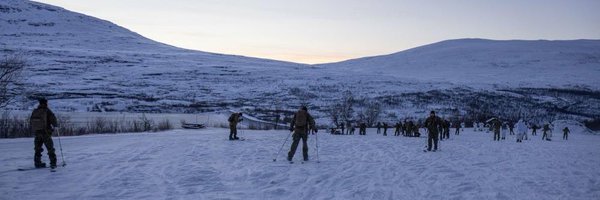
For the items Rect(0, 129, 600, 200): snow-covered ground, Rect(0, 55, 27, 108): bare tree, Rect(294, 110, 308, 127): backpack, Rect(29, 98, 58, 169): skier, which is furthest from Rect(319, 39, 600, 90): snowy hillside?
Rect(29, 98, 58, 169): skier

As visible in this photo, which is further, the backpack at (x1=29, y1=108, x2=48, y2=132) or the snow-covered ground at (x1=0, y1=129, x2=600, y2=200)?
the backpack at (x1=29, y1=108, x2=48, y2=132)

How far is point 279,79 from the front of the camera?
332 feet

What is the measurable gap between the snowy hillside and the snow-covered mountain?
0.86ft

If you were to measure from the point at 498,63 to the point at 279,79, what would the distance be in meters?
69.1

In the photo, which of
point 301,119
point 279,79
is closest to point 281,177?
point 301,119

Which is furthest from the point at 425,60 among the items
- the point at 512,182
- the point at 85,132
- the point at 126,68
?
the point at 512,182

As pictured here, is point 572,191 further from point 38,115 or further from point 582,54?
point 582,54

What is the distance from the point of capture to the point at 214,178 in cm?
1177

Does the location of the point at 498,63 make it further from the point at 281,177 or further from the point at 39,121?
the point at 39,121

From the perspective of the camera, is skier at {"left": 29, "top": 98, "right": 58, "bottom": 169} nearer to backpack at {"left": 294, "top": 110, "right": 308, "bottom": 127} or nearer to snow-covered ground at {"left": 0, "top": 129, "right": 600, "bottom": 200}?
snow-covered ground at {"left": 0, "top": 129, "right": 600, "bottom": 200}

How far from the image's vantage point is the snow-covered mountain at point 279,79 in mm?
74688

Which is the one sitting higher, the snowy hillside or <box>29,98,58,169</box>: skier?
the snowy hillside

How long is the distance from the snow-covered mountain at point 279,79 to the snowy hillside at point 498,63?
0.26 m

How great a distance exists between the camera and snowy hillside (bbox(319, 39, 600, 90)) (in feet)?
391
